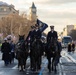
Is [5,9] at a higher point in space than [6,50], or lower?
higher

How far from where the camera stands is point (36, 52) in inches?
916

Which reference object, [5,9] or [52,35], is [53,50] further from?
[5,9]

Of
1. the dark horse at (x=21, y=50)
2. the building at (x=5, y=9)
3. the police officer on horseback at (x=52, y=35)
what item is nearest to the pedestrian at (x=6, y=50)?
the dark horse at (x=21, y=50)

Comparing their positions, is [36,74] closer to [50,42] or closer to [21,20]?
[50,42]

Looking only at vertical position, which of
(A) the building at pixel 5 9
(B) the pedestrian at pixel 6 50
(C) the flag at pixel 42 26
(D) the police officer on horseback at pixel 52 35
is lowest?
(B) the pedestrian at pixel 6 50

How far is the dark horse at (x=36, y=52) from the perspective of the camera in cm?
2306

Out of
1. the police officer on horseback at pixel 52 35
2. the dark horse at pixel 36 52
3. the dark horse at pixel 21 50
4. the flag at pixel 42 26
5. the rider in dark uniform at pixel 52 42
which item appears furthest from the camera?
the dark horse at pixel 21 50

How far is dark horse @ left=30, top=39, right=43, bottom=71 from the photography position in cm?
2306

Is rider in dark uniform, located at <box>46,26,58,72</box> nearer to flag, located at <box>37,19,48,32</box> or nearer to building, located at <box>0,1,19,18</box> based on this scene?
flag, located at <box>37,19,48,32</box>

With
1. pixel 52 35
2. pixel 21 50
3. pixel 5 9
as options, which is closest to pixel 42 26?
pixel 52 35

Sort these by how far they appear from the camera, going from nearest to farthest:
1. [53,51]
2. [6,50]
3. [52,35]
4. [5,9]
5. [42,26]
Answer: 1. [52,35]
2. [53,51]
3. [42,26]
4. [6,50]
5. [5,9]

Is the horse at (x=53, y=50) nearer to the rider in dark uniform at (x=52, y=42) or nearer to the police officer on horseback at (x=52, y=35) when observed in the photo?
the rider in dark uniform at (x=52, y=42)

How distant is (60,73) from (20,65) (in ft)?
10.8

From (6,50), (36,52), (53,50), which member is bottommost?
(6,50)
